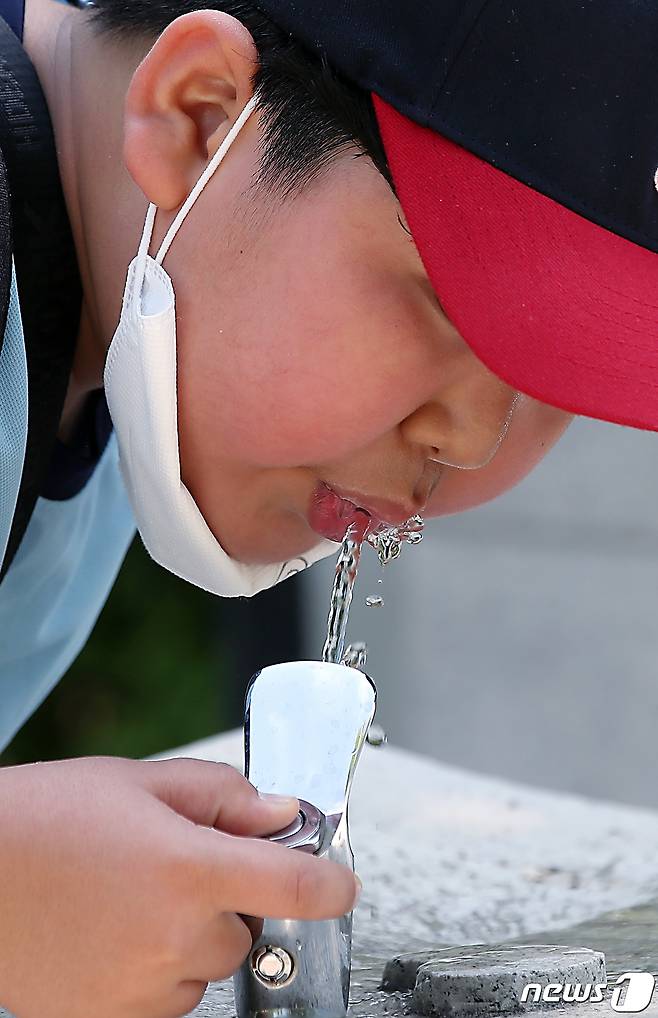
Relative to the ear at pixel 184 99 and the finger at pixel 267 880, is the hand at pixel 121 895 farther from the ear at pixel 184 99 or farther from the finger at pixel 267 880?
the ear at pixel 184 99

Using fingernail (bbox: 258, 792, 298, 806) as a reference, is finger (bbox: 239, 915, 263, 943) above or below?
below

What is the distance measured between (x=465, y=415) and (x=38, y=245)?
13.2 inches

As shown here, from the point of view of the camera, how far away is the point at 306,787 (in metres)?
0.82

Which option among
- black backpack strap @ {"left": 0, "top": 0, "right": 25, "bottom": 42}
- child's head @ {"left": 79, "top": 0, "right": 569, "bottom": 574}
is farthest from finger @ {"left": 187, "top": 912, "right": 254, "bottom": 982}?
black backpack strap @ {"left": 0, "top": 0, "right": 25, "bottom": 42}

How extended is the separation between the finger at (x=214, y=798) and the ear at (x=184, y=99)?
1.19 feet

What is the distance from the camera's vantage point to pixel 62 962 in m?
0.71

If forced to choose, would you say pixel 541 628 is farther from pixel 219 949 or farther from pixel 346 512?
pixel 219 949

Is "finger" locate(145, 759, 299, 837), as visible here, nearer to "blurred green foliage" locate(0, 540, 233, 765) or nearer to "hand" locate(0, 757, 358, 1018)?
"hand" locate(0, 757, 358, 1018)

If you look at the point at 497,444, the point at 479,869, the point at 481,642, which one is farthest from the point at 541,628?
the point at 497,444

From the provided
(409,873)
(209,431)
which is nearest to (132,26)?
(209,431)

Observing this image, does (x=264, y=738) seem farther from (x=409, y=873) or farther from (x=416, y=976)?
(x=409, y=873)

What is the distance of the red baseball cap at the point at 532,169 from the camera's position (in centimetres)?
76

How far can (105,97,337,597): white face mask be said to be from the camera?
3.07ft

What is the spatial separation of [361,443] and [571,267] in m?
0.17
